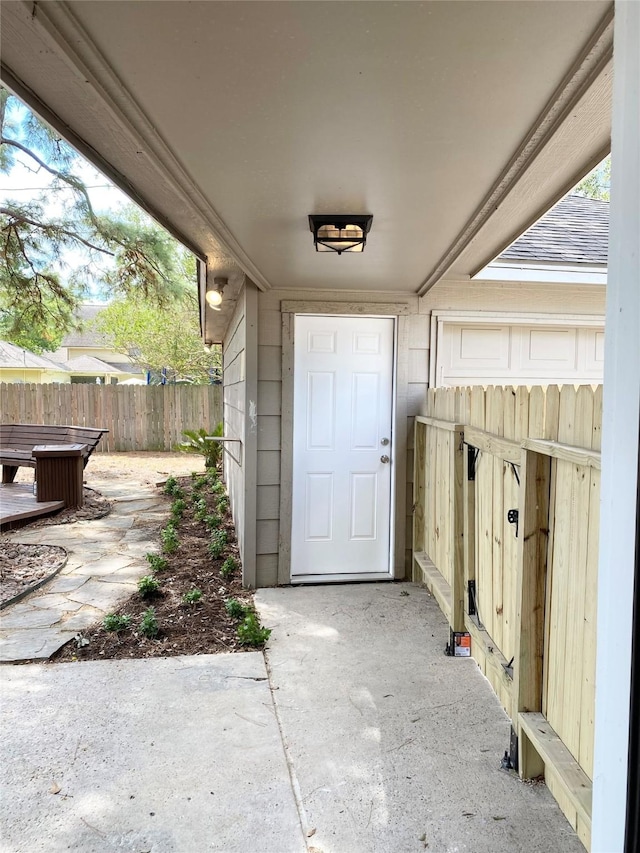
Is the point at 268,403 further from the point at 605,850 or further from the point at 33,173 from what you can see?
the point at 33,173

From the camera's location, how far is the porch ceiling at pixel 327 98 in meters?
1.15

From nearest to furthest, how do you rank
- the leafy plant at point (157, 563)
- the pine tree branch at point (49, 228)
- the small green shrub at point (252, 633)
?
the small green shrub at point (252, 633) → the leafy plant at point (157, 563) → the pine tree branch at point (49, 228)

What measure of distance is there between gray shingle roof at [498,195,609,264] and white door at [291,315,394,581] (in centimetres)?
128

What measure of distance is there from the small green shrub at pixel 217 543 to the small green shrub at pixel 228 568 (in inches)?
12.0

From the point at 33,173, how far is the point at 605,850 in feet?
27.8

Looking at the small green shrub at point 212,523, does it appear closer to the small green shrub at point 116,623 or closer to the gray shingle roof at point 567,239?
the small green shrub at point 116,623

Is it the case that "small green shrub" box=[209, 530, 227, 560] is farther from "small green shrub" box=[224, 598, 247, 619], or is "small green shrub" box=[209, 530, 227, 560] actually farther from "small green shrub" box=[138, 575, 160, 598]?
"small green shrub" box=[224, 598, 247, 619]

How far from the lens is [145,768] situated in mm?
1992

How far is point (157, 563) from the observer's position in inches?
168

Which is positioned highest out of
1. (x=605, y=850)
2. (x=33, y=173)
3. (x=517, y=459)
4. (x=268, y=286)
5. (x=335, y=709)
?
(x=33, y=173)

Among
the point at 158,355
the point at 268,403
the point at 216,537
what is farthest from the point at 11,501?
the point at 158,355

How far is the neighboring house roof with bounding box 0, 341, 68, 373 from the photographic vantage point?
19.0m

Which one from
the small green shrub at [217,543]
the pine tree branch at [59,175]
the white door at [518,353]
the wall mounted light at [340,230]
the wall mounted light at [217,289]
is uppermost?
the pine tree branch at [59,175]

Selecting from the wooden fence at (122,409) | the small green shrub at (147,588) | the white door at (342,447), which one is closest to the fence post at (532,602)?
the white door at (342,447)
